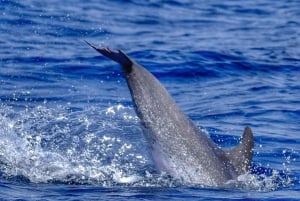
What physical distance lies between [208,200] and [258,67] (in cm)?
827

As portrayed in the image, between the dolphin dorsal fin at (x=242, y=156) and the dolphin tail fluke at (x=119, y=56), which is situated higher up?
the dolphin tail fluke at (x=119, y=56)

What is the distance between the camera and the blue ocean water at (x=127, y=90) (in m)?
10.5

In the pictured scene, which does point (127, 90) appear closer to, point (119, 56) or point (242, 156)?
point (242, 156)

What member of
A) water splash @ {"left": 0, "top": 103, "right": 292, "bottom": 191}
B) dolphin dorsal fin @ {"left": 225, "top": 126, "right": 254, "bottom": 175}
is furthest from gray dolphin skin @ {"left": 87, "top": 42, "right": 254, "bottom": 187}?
water splash @ {"left": 0, "top": 103, "right": 292, "bottom": 191}

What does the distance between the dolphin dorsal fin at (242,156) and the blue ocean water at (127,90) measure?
13 cm

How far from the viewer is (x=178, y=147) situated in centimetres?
1028

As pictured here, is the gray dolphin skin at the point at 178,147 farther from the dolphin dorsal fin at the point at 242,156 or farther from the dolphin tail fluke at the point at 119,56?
the dolphin tail fluke at the point at 119,56

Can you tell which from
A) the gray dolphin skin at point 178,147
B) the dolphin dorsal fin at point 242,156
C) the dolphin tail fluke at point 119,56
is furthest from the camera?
the dolphin dorsal fin at point 242,156

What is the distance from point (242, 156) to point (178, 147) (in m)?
0.72

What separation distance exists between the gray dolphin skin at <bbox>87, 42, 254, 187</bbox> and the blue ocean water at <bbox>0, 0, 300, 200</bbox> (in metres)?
0.16

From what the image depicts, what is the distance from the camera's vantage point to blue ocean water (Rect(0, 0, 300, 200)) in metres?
10.5

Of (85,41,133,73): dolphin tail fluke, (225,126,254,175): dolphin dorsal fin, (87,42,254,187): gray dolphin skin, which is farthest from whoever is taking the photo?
(225,126,254,175): dolphin dorsal fin

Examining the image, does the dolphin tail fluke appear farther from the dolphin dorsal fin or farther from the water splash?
the dolphin dorsal fin

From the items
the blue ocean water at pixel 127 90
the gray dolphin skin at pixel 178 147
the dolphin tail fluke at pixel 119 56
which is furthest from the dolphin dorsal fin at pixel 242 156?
A: the dolphin tail fluke at pixel 119 56
